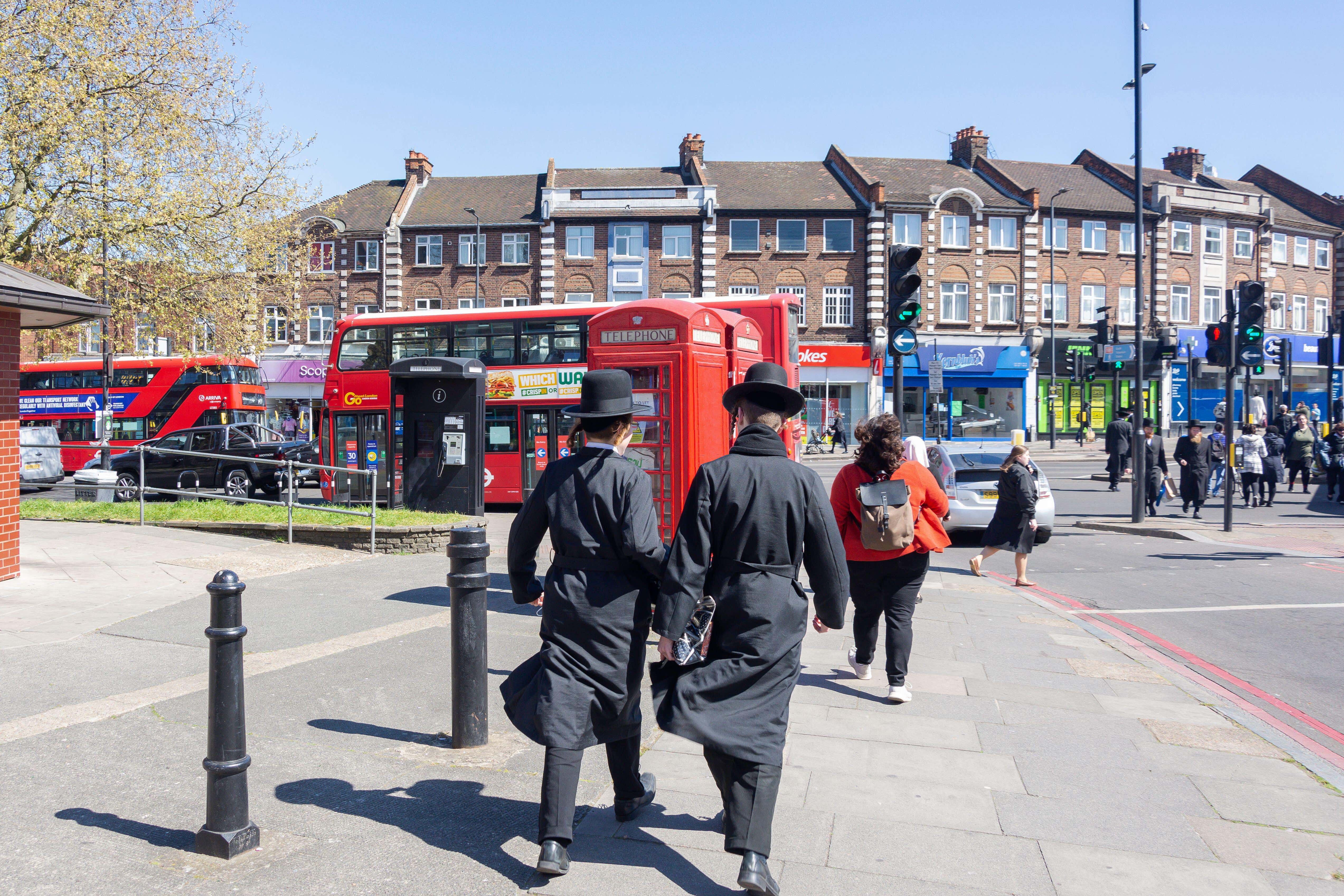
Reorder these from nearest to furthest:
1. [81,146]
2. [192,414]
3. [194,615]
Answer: [194,615]
[81,146]
[192,414]

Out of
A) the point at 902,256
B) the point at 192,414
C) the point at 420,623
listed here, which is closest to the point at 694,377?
the point at 902,256

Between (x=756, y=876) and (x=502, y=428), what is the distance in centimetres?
1638

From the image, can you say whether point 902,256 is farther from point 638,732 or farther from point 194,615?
point 194,615

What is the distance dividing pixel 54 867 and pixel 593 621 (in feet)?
6.92

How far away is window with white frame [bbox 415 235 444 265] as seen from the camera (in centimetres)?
4200

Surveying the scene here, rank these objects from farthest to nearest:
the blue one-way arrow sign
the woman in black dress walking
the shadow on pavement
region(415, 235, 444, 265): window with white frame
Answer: region(415, 235, 444, 265): window with white frame < the woman in black dress walking < the blue one-way arrow sign < the shadow on pavement

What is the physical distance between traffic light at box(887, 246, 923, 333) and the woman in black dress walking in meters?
2.82

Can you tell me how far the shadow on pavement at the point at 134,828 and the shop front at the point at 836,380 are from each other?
122 ft

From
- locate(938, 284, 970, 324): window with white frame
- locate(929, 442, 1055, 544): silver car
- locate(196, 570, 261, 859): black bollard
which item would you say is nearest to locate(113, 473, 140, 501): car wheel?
locate(929, 442, 1055, 544): silver car

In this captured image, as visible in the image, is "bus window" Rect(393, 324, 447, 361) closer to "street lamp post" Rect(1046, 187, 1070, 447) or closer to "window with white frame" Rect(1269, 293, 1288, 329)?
"street lamp post" Rect(1046, 187, 1070, 447)

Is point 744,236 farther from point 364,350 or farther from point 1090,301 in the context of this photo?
point 364,350

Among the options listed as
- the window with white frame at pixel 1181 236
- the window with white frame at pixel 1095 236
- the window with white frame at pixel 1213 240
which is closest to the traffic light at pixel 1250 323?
the window with white frame at pixel 1095 236

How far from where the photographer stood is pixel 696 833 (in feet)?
12.8

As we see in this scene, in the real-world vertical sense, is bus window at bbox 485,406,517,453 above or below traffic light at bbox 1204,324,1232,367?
below
